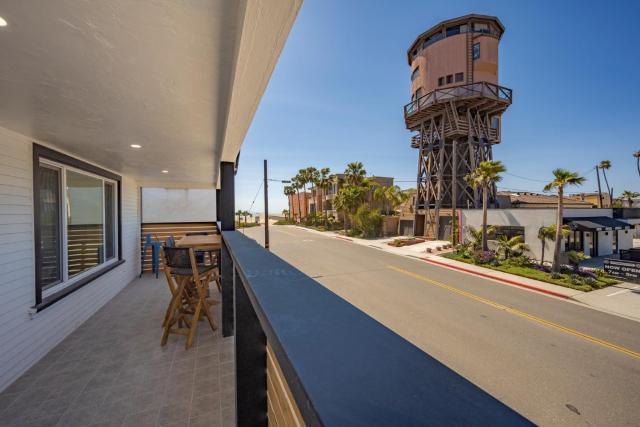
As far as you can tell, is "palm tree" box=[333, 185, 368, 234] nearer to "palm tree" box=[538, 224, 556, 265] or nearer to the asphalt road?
"palm tree" box=[538, 224, 556, 265]

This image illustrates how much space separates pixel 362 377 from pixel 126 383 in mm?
4248

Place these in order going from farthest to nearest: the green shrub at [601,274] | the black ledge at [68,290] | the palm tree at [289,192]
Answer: the palm tree at [289,192], the green shrub at [601,274], the black ledge at [68,290]

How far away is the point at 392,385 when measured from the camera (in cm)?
51

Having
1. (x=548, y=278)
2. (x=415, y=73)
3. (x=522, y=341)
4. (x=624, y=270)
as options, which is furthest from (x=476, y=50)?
(x=522, y=341)

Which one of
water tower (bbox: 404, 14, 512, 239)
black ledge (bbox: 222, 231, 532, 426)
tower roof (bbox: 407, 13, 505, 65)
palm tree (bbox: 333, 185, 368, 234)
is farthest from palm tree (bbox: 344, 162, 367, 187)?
black ledge (bbox: 222, 231, 532, 426)

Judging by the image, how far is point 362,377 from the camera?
1.77 feet

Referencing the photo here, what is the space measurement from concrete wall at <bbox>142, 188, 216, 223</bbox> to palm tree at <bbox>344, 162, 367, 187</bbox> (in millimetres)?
19378

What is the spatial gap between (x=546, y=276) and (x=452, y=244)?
7.71 meters

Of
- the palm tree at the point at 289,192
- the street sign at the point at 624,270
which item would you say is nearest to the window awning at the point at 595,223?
the street sign at the point at 624,270

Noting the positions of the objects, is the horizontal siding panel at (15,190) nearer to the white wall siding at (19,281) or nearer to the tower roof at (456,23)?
the white wall siding at (19,281)

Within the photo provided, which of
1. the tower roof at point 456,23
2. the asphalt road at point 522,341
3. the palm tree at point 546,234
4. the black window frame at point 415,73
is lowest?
the asphalt road at point 522,341

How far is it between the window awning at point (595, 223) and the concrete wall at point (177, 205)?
18.3 metres

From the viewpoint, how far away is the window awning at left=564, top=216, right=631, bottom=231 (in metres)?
14.4

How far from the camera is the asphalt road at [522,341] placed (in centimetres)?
400
